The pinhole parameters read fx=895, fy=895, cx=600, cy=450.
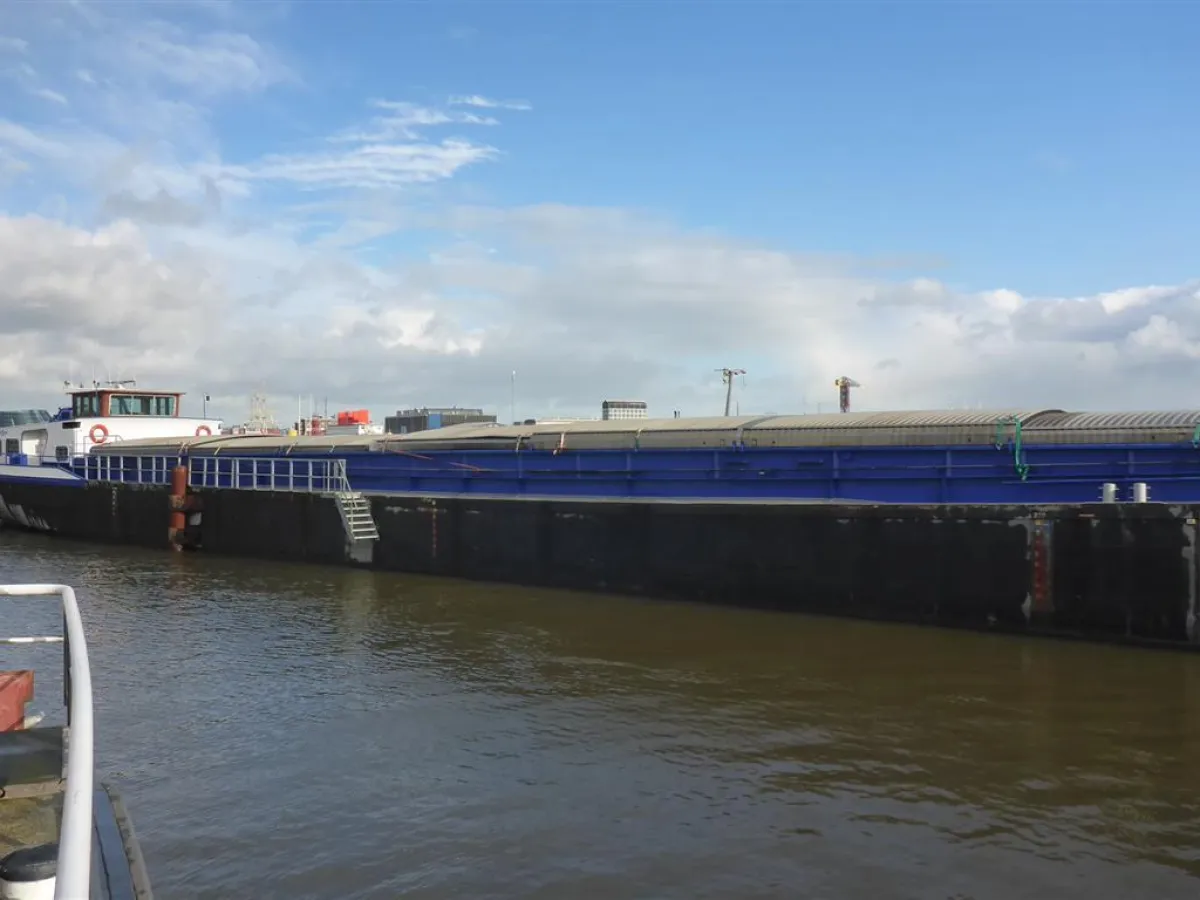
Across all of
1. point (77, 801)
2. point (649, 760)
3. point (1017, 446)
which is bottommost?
point (649, 760)

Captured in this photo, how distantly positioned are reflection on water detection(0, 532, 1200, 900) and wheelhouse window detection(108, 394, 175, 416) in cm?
2106

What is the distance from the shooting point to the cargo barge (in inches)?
554

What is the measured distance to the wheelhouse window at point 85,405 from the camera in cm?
3362

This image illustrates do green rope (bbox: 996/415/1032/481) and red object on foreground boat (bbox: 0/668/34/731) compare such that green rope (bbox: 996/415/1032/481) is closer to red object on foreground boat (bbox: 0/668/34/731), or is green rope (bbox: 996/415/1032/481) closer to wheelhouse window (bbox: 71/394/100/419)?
red object on foreground boat (bbox: 0/668/34/731)

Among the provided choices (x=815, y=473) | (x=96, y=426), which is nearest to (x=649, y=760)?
(x=815, y=473)

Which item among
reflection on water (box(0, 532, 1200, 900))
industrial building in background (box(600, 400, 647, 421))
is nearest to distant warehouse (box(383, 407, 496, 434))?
industrial building in background (box(600, 400, 647, 421))

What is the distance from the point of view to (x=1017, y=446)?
50.9ft

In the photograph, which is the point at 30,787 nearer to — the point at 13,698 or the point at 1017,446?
the point at 13,698

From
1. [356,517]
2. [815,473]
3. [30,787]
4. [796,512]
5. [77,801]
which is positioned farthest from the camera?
[356,517]

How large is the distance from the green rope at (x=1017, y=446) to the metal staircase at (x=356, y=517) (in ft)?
49.1

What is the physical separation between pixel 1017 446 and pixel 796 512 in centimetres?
398

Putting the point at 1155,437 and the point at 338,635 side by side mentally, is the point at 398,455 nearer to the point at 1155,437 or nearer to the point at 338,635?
the point at 338,635

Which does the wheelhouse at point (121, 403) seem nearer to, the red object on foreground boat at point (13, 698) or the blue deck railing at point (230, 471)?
the blue deck railing at point (230, 471)

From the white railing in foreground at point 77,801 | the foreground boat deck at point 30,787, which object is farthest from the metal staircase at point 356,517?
the white railing in foreground at point 77,801
